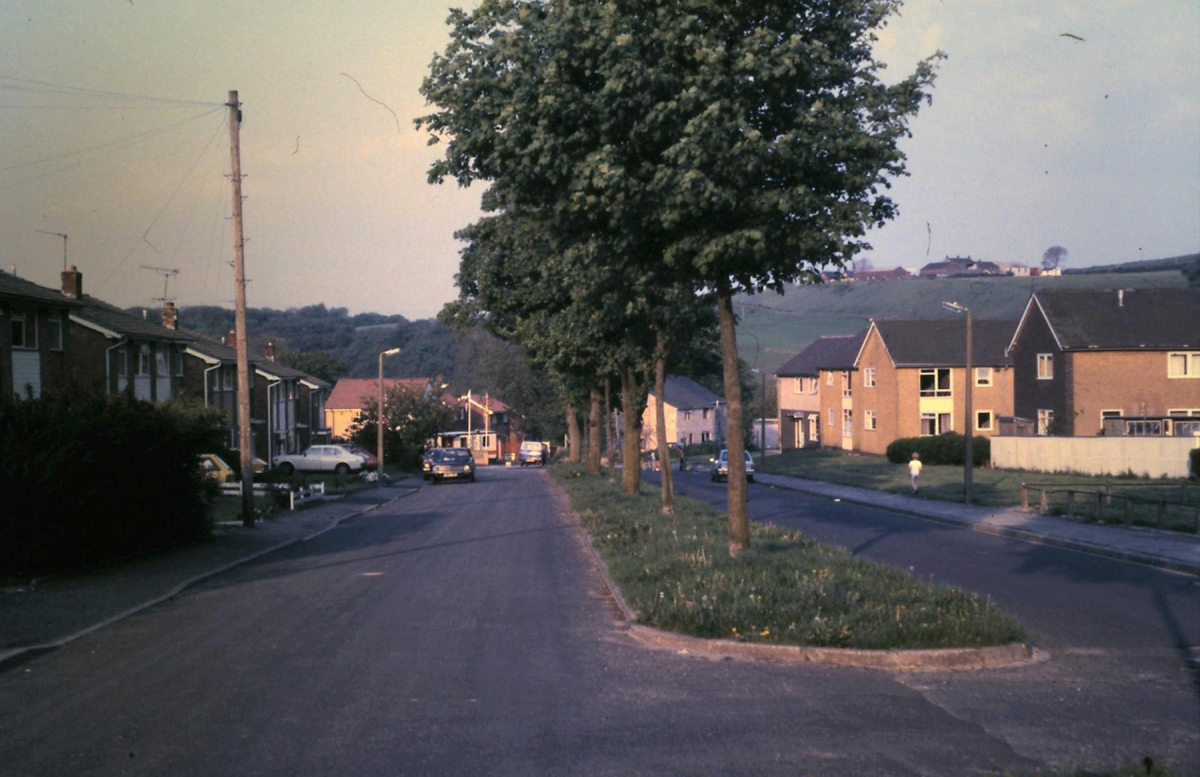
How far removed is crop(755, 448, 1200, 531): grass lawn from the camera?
26894 millimetres

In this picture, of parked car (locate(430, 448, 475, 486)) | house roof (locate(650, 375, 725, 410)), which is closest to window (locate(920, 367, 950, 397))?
parked car (locate(430, 448, 475, 486))

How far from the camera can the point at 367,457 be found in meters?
58.9

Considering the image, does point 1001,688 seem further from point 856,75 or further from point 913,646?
point 856,75

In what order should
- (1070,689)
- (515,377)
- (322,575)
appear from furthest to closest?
(515,377) < (322,575) < (1070,689)

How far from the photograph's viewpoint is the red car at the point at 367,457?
5694 cm

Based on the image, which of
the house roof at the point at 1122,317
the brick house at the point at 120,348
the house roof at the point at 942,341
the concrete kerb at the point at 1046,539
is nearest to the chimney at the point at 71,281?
the brick house at the point at 120,348

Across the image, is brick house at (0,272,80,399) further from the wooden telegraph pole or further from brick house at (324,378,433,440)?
brick house at (324,378,433,440)

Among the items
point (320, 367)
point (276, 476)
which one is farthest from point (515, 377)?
point (276, 476)

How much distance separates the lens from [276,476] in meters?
41.6

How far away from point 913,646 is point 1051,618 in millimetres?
3470

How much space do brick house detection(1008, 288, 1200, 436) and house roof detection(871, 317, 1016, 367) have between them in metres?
9.86

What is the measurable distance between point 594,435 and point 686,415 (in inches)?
2325

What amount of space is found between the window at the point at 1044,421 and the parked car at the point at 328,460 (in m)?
34.1

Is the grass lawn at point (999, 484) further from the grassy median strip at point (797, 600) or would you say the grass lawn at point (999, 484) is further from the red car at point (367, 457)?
Result: the red car at point (367, 457)
